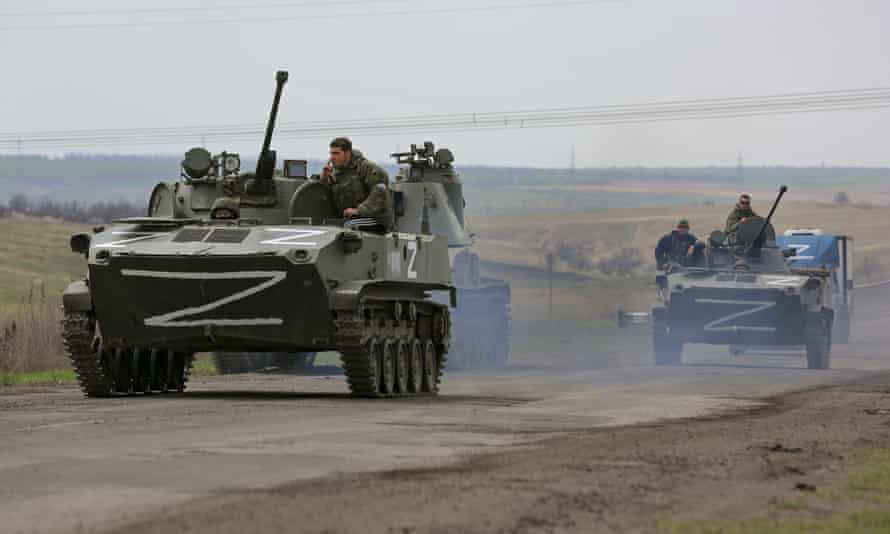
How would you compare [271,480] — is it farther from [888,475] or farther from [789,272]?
[789,272]

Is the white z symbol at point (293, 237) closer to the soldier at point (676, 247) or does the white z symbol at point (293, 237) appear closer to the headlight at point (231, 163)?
the headlight at point (231, 163)

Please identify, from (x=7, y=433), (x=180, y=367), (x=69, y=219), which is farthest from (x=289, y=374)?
(x=69, y=219)

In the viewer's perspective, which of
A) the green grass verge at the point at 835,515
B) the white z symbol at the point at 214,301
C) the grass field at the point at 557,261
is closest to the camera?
the green grass verge at the point at 835,515

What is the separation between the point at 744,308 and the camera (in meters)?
35.2

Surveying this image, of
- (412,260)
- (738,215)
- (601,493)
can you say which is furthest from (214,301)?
(738,215)

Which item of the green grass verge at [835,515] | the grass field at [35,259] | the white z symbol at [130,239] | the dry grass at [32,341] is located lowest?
the grass field at [35,259]

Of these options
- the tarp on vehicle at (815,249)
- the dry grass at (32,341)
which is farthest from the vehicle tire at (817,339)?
the tarp on vehicle at (815,249)

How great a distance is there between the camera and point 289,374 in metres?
32.8

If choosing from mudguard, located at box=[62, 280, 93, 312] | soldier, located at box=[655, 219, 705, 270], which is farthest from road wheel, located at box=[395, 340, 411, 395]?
soldier, located at box=[655, 219, 705, 270]

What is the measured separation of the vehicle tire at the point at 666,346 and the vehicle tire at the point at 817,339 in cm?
A: 224

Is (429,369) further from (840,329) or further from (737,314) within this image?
(840,329)

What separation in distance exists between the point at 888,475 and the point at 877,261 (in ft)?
259

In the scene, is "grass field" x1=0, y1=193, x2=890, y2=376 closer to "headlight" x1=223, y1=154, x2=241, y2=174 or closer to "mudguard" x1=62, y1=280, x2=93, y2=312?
"headlight" x1=223, y1=154, x2=241, y2=174

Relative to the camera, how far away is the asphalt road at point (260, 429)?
1183 cm
